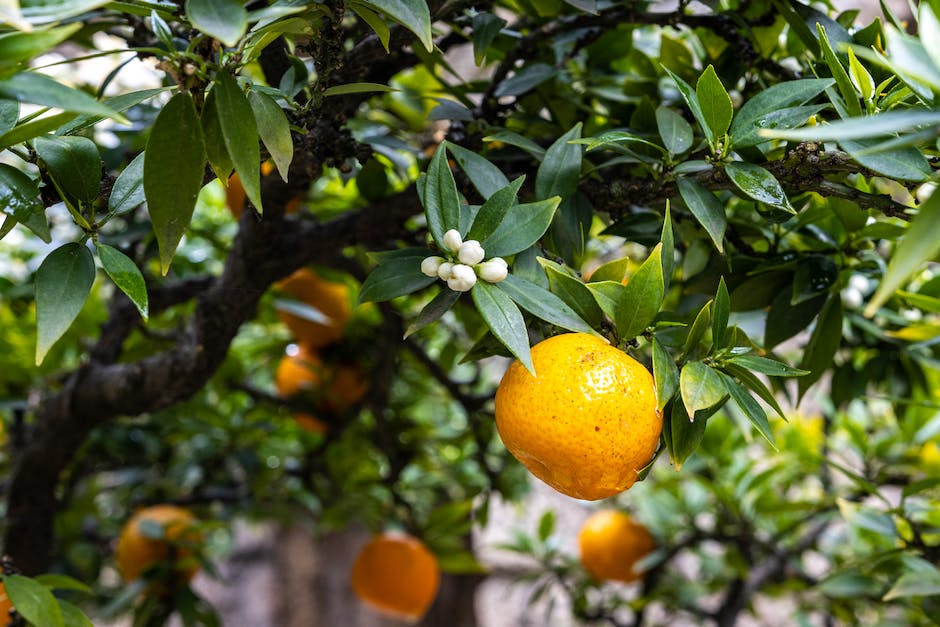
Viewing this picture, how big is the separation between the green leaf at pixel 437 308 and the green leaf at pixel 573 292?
6 centimetres

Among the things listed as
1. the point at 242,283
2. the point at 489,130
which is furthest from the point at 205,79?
the point at 242,283

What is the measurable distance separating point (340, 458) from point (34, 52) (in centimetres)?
108

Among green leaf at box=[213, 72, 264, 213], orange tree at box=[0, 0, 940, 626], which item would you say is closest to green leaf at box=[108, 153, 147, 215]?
orange tree at box=[0, 0, 940, 626]

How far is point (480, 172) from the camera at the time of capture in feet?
1.82

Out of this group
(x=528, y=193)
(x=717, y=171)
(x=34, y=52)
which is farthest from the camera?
(x=528, y=193)

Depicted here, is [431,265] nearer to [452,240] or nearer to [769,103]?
[452,240]

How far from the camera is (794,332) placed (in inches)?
26.0

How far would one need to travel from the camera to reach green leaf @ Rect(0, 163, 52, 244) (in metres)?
0.46

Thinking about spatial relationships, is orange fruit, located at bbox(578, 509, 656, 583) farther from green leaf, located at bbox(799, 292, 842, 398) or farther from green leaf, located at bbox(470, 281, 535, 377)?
green leaf, located at bbox(470, 281, 535, 377)

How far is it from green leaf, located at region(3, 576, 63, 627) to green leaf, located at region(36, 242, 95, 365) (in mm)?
210

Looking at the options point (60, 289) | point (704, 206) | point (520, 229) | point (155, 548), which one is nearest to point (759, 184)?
point (704, 206)

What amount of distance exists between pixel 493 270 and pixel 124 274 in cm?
20

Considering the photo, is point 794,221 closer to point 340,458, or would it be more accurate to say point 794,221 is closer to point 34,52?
point 34,52

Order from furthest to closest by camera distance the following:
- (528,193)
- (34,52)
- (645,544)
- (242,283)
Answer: (645,544) → (242,283) → (528,193) → (34,52)
